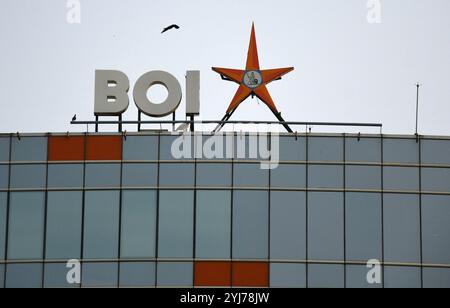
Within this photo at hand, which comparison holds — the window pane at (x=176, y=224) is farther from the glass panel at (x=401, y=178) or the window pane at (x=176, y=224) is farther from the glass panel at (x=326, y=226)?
the glass panel at (x=401, y=178)

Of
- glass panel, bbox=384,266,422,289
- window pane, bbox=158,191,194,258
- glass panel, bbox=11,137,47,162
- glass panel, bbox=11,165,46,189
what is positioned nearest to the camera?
glass panel, bbox=384,266,422,289

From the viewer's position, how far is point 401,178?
261 feet

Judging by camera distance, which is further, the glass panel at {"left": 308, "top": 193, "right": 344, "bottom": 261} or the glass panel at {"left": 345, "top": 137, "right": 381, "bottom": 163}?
the glass panel at {"left": 345, "top": 137, "right": 381, "bottom": 163}

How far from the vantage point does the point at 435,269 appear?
7844 centimetres

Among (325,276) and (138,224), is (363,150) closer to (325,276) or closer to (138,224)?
(325,276)

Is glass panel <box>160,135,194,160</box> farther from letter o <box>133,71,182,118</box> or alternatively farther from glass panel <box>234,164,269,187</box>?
glass panel <box>234,164,269,187</box>

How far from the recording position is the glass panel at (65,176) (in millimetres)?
80000

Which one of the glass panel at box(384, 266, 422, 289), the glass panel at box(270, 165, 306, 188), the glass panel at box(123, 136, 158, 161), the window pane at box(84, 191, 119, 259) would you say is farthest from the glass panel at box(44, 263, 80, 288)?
the glass panel at box(384, 266, 422, 289)

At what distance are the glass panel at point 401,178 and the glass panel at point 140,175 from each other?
1292cm

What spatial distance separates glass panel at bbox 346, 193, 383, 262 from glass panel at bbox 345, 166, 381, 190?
1.68 feet

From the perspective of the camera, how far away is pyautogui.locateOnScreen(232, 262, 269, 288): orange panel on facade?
77812mm

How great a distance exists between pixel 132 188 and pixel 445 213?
57.3 ft

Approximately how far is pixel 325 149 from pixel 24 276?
18.1 m

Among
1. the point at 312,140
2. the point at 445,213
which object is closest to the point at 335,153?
the point at 312,140
